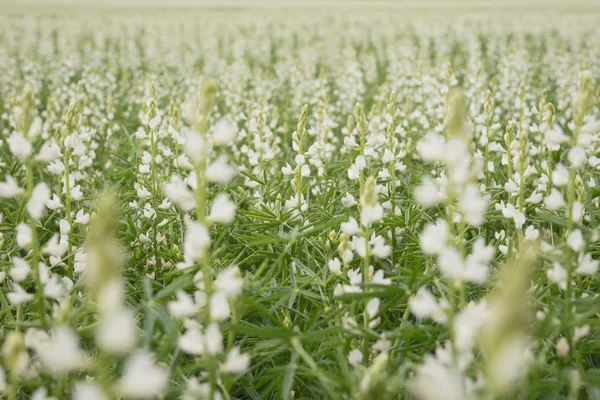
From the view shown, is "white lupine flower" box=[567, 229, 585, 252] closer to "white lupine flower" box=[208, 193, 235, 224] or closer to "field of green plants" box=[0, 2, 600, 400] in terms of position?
"field of green plants" box=[0, 2, 600, 400]

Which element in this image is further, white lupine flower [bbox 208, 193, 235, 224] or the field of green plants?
white lupine flower [bbox 208, 193, 235, 224]

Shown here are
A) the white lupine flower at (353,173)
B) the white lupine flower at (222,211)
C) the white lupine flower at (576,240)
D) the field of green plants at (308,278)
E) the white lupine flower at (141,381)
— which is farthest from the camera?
the white lupine flower at (353,173)

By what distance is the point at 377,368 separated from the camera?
4.69 ft

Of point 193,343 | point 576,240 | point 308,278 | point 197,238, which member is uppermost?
point 197,238

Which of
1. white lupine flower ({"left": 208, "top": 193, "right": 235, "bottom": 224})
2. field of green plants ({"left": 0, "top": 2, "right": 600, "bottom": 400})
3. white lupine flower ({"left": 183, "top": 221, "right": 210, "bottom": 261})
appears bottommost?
field of green plants ({"left": 0, "top": 2, "right": 600, "bottom": 400})

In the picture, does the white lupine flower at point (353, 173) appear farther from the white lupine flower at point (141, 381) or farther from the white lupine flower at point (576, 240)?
the white lupine flower at point (141, 381)

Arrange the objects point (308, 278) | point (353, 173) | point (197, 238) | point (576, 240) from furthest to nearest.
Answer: point (353, 173) < point (308, 278) < point (576, 240) < point (197, 238)

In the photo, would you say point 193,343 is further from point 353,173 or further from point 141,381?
point 353,173

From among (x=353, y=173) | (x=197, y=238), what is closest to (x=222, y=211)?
(x=197, y=238)

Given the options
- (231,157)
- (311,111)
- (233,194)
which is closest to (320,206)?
(233,194)

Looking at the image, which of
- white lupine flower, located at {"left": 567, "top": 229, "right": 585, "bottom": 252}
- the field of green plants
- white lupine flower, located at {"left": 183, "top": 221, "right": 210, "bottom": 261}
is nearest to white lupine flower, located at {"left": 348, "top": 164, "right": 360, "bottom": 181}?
the field of green plants

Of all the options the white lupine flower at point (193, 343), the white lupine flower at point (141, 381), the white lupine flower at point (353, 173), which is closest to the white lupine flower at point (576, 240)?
the white lupine flower at point (353, 173)

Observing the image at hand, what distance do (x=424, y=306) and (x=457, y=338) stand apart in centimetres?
12

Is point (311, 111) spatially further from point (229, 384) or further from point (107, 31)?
point (107, 31)
